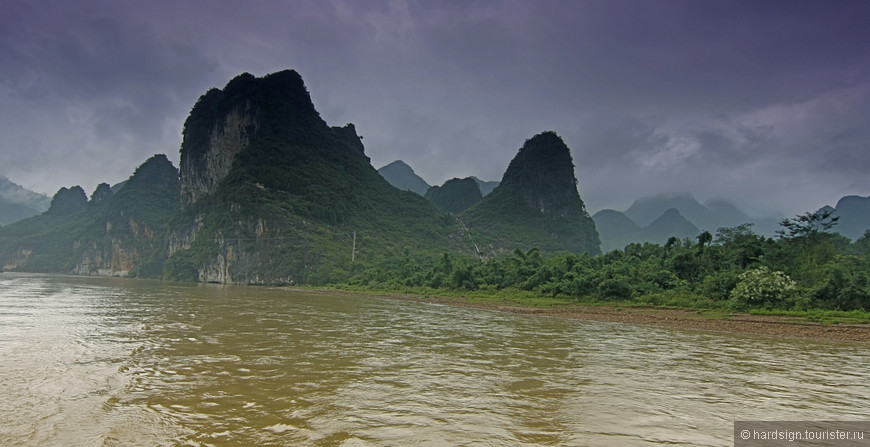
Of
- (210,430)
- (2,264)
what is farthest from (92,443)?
(2,264)

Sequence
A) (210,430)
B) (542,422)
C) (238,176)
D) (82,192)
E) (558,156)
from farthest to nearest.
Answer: (82,192) < (558,156) < (238,176) < (542,422) < (210,430)

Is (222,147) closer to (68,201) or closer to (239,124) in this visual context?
(239,124)

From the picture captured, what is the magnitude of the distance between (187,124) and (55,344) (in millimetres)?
99793

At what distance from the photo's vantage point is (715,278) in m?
19.9

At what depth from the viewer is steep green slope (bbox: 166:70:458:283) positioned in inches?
2352

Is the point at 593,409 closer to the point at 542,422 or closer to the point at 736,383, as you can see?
the point at 542,422

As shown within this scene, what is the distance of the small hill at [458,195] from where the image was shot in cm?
12331

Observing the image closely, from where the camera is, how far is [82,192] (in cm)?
13850

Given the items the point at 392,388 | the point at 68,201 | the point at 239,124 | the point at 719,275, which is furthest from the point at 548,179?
the point at 68,201

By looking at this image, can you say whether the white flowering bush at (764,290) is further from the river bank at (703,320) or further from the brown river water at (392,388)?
the brown river water at (392,388)

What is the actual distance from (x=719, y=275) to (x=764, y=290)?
9.26 feet

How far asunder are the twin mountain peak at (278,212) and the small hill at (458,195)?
21.8 inches

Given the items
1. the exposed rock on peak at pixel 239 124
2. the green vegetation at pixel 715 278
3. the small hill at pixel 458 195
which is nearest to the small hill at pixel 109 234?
the exposed rock on peak at pixel 239 124

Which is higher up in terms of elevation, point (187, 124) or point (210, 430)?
point (187, 124)
